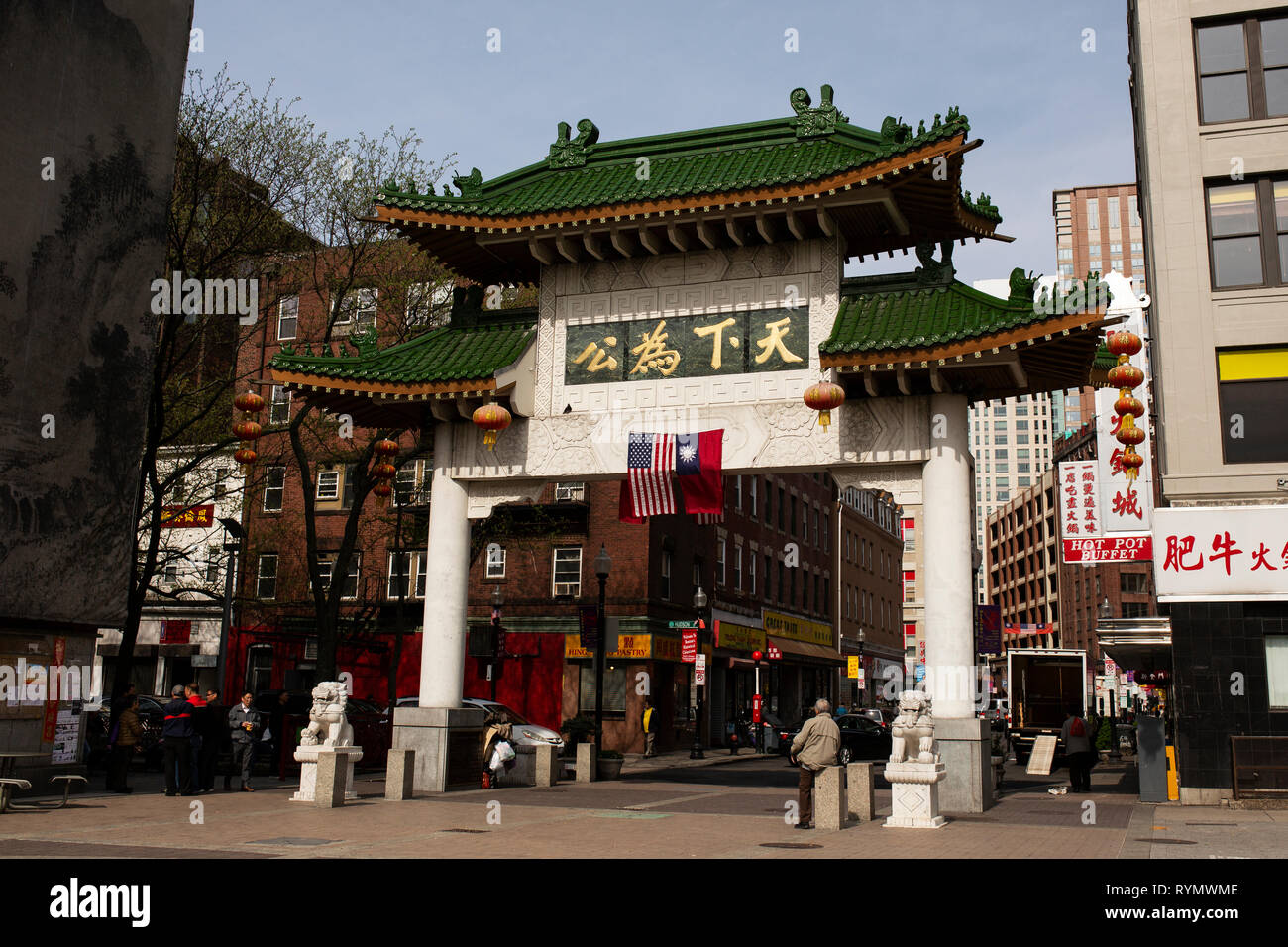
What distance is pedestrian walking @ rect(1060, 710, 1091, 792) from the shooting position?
24.2 m

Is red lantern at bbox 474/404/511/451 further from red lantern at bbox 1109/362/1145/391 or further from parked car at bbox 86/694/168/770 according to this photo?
red lantern at bbox 1109/362/1145/391

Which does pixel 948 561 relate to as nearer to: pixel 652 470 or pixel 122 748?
pixel 652 470

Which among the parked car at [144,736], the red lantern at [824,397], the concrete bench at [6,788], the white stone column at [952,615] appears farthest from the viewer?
the parked car at [144,736]

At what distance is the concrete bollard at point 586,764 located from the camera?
25625 mm

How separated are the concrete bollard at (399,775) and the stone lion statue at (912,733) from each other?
8.28 metres

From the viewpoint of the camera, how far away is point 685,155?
21984mm

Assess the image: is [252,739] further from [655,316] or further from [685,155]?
[685,155]

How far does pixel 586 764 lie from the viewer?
25797 mm

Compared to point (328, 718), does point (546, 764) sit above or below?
below

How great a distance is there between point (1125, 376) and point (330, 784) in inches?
558

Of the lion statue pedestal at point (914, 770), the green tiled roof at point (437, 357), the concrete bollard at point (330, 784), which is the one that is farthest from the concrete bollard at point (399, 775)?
the lion statue pedestal at point (914, 770)

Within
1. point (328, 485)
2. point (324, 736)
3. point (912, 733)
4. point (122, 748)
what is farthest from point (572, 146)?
point (328, 485)

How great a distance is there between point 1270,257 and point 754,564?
110 ft

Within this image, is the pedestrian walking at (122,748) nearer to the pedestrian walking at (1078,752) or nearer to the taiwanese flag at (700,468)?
the taiwanese flag at (700,468)
